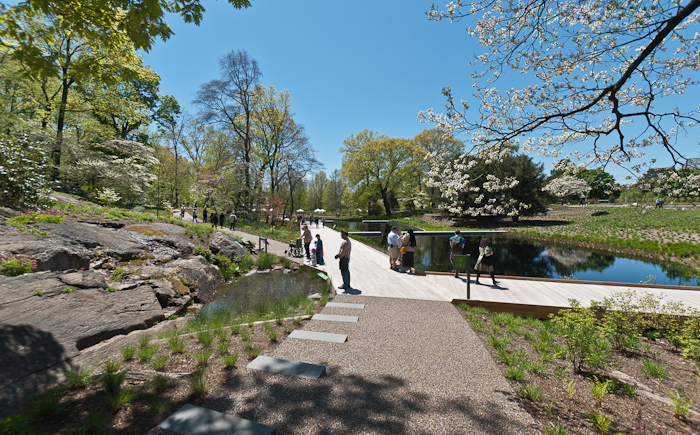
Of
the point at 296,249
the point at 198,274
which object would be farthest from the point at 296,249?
the point at 198,274

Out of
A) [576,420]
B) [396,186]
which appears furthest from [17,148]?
[396,186]

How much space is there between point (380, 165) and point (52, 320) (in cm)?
4064

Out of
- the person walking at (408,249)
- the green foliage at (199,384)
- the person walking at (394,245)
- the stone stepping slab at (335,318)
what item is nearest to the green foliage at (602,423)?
the stone stepping slab at (335,318)

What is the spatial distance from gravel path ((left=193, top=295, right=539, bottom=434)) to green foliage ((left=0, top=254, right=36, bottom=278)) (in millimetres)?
5483

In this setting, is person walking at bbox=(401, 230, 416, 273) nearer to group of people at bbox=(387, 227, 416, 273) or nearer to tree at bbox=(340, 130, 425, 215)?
group of people at bbox=(387, 227, 416, 273)

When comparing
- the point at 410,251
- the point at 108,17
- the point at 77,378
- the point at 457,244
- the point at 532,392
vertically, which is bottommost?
the point at 532,392

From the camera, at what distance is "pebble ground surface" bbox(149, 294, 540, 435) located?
2588mm

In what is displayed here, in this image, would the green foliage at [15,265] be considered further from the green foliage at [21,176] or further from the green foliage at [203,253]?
the green foliage at [203,253]

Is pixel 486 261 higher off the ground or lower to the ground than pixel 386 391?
higher

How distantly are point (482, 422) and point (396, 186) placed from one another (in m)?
41.5

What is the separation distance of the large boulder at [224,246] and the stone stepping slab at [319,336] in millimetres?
8550

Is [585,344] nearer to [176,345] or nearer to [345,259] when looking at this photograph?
Result: [345,259]

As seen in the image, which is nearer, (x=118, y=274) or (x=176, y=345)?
(x=176, y=345)

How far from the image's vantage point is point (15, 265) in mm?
5047
